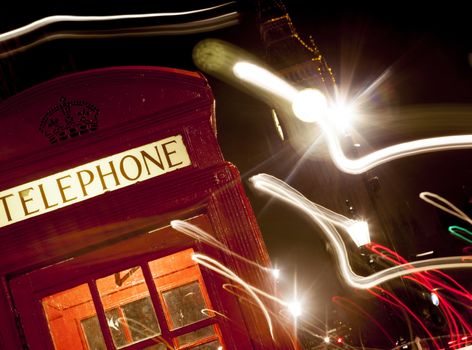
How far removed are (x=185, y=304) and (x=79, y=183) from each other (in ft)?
3.51

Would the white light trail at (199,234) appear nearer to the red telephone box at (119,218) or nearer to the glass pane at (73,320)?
the red telephone box at (119,218)

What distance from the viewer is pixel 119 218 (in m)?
2.58

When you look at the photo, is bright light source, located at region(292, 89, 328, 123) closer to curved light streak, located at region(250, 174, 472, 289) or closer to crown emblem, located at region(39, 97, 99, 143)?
curved light streak, located at region(250, 174, 472, 289)

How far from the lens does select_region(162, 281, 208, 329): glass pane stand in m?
2.71

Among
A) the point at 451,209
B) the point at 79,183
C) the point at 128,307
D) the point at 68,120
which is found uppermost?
the point at 68,120

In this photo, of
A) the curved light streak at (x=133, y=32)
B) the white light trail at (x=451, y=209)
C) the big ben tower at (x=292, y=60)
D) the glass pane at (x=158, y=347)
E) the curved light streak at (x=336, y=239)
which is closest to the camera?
the glass pane at (x=158, y=347)

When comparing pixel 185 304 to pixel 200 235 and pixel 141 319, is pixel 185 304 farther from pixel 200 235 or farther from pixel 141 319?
pixel 200 235

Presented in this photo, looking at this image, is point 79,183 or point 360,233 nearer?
point 79,183

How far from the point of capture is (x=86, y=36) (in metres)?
3.72

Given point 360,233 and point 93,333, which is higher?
point 93,333

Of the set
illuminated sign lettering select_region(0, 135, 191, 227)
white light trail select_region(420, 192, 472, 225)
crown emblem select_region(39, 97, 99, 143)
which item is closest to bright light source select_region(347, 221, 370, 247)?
white light trail select_region(420, 192, 472, 225)

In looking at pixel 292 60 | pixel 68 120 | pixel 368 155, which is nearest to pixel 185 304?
pixel 68 120

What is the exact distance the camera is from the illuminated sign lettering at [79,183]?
2.60 metres

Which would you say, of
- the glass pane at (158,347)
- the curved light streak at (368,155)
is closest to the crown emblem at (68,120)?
the glass pane at (158,347)
